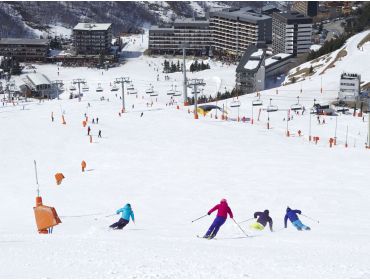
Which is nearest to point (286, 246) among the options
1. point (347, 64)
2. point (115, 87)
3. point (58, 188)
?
point (58, 188)

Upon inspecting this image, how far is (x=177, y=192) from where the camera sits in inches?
742

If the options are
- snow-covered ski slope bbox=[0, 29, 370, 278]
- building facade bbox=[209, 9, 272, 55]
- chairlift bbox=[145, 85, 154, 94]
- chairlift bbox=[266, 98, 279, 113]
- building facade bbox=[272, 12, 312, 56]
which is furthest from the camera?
building facade bbox=[209, 9, 272, 55]

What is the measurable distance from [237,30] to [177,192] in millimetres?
89261

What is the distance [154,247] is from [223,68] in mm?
80688

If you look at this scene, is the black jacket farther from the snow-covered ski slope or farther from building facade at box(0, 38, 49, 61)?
building facade at box(0, 38, 49, 61)

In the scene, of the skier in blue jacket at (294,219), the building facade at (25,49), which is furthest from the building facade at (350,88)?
the building facade at (25,49)

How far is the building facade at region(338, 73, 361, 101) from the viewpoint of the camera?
45.7 metres

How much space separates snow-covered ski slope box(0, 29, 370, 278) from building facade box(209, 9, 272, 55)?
63.2 meters

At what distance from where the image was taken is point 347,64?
2334 inches

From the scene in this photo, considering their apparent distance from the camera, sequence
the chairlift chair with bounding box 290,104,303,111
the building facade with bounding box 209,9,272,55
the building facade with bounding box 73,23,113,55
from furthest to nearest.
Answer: the building facade with bounding box 209,9,272,55 → the building facade with bounding box 73,23,113,55 → the chairlift chair with bounding box 290,104,303,111

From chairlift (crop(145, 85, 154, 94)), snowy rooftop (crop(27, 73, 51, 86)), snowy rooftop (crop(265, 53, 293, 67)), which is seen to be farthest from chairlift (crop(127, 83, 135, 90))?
snowy rooftop (crop(265, 53, 293, 67))

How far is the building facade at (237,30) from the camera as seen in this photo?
10338cm

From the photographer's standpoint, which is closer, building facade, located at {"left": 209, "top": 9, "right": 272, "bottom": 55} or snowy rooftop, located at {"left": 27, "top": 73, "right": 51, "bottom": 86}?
snowy rooftop, located at {"left": 27, "top": 73, "right": 51, "bottom": 86}

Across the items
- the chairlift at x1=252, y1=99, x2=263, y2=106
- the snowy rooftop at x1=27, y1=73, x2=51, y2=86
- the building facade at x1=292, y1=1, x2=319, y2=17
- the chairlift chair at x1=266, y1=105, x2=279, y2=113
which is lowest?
the chairlift chair at x1=266, y1=105, x2=279, y2=113
